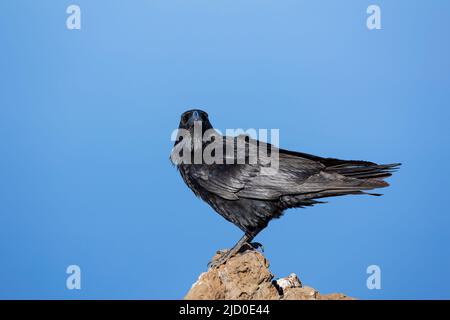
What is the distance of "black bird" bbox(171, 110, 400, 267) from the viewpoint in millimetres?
7496

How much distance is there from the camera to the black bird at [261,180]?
7.50m

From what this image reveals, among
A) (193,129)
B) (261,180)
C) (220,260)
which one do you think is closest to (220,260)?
(220,260)

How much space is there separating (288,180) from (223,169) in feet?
2.67

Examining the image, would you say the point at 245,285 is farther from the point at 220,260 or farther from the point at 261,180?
the point at 261,180

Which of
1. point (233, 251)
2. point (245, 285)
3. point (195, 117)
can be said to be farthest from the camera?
point (195, 117)

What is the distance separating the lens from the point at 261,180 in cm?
763

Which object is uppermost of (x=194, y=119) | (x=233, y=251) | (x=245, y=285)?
(x=194, y=119)

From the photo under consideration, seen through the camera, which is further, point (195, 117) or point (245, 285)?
point (195, 117)

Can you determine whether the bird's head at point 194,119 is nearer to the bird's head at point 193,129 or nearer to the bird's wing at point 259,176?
the bird's head at point 193,129

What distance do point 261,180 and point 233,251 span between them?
0.89 metres

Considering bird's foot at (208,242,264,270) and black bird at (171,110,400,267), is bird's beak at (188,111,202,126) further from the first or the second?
bird's foot at (208,242,264,270)

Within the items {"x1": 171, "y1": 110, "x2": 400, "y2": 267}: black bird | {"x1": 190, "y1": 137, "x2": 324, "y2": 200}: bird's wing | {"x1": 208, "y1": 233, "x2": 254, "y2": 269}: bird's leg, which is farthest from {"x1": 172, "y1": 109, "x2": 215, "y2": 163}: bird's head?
{"x1": 208, "y1": 233, "x2": 254, "y2": 269}: bird's leg

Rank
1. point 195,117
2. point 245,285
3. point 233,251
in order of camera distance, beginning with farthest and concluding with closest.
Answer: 1. point 195,117
2. point 233,251
3. point 245,285

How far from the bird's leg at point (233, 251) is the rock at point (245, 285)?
88 millimetres
